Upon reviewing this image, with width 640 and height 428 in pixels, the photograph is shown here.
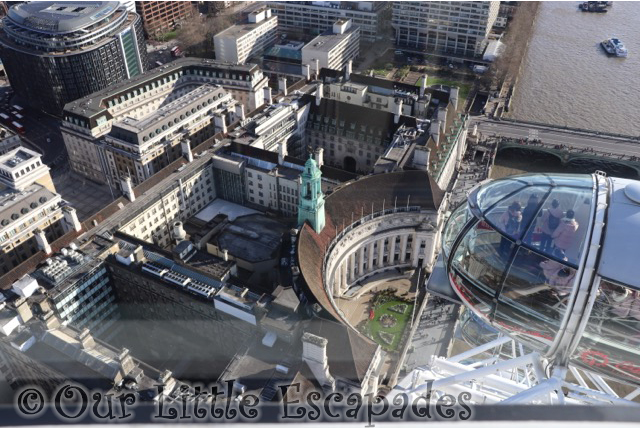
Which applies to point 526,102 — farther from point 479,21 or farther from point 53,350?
point 53,350

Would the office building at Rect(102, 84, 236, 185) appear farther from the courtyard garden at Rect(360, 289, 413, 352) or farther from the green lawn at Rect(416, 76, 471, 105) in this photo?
Result: the green lawn at Rect(416, 76, 471, 105)

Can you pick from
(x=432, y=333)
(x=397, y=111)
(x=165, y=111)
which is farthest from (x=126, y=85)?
(x=432, y=333)

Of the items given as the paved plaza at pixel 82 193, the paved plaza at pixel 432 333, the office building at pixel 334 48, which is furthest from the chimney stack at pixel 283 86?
the paved plaza at pixel 432 333

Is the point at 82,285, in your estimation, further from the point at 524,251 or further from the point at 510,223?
the point at 524,251

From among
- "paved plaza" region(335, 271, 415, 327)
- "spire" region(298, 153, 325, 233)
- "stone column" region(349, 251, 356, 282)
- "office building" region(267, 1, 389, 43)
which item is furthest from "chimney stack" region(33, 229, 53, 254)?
"office building" region(267, 1, 389, 43)

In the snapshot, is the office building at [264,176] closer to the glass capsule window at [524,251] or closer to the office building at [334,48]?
the office building at [334,48]
